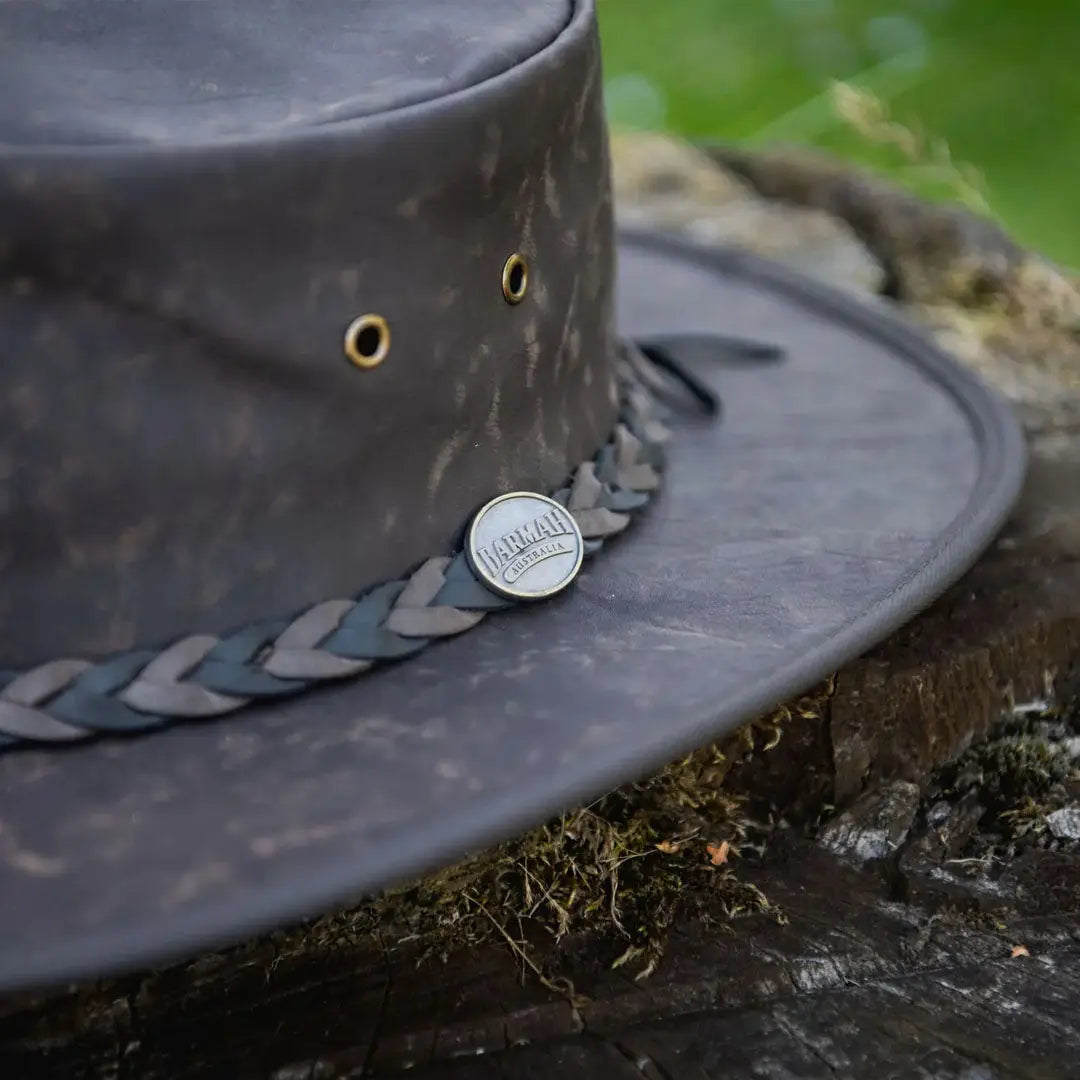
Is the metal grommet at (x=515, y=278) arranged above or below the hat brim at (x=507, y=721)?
above

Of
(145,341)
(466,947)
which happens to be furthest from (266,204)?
(466,947)

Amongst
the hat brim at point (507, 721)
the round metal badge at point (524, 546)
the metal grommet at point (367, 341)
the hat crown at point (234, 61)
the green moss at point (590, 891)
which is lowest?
the green moss at point (590, 891)

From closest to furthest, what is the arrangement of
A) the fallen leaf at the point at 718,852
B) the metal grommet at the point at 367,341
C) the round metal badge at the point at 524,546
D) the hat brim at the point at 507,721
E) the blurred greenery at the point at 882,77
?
the hat brim at the point at 507,721, the metal grommet at the point at 367,341, the round metal badge at the point at 524,546, the fallen leaf at the point at 718,852, the blurred greenery at the point at 882,77

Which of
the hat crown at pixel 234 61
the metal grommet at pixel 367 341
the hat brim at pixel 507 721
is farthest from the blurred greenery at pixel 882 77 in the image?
the metal grommet at pixel 367 341

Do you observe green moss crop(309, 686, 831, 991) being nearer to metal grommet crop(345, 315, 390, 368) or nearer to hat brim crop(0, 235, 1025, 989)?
hat brim crop(0, 235, 1025, 989)

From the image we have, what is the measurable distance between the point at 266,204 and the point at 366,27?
0.28m

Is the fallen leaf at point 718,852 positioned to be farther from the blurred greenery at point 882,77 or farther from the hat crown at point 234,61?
the blurred greenery at point 882,77

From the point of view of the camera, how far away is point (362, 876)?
2.93 feet

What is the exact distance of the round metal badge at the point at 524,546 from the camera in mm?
1127

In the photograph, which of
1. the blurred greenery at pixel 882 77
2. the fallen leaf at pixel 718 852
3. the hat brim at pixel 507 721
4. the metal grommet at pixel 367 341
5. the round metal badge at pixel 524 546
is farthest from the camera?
the blurred greenery at pixel 882 77

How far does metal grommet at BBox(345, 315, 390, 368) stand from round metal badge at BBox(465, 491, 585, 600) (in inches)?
7.0

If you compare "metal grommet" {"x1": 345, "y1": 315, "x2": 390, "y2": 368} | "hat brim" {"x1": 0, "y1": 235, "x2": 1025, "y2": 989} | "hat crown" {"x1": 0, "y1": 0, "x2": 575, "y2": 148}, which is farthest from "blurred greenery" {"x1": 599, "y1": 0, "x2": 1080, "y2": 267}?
"metal grommet" {"x1": 345, "y1": 315, "x2": 390, "y2": 368}

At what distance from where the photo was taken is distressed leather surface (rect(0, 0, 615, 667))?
0.93 metres

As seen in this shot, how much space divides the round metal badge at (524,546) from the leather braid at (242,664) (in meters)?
0.02
